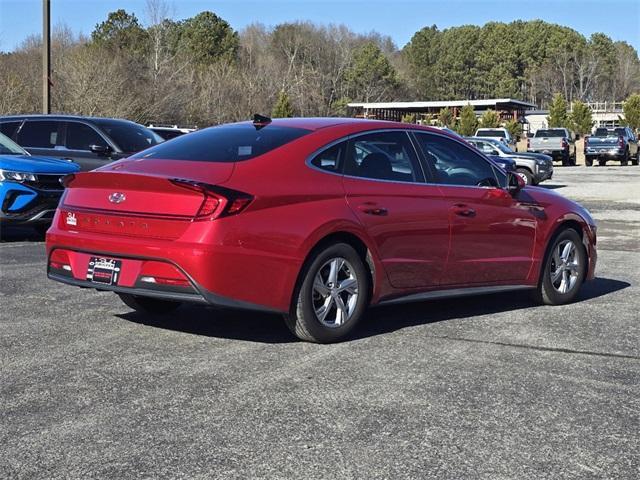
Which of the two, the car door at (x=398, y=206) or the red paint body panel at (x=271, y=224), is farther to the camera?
the car door at (x=398, y=206)

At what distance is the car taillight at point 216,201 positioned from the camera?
5.34m

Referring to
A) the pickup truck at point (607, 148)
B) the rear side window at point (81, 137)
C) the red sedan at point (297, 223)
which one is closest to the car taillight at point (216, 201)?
the red sedan at point (297, 223)

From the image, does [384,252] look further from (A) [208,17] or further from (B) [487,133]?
(A) [208,17]

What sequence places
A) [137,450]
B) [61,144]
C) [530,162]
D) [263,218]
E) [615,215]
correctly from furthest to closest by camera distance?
1. [530,162]
2. [615,215]
3. [61,144]
4. [263,218]
5. [137,450]

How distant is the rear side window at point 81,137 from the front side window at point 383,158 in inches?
323

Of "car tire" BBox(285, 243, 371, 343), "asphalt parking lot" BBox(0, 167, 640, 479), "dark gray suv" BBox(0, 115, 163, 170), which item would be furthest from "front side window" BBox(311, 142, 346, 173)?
"dark gray suv" BBox(0, 115, 163, 170)

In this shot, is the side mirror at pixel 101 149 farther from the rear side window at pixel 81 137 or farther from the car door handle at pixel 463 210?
the car door handle at pixel 463 210

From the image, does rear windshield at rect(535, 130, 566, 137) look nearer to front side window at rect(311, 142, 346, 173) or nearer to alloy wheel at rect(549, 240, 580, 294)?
alloy wheel at rect(549, 240, 580, 294)

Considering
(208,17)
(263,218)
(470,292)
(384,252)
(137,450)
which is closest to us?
(137,450)

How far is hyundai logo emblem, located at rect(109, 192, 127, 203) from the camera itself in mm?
5621

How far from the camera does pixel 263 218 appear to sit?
5.48 m

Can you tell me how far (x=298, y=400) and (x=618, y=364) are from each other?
2.17 metres

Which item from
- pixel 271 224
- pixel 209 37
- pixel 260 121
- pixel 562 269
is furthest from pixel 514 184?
pixel 209 37

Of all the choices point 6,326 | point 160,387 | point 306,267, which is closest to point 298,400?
point 160,387
